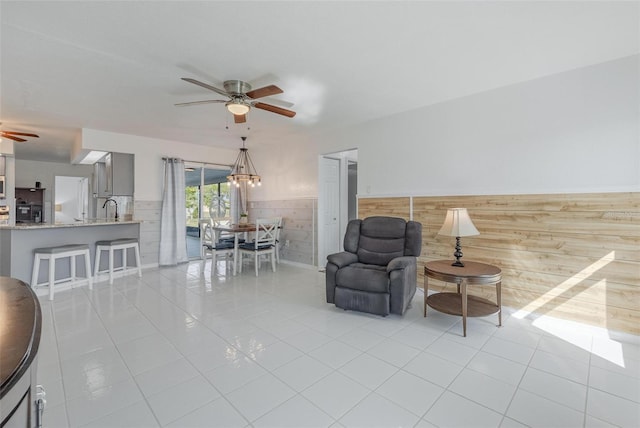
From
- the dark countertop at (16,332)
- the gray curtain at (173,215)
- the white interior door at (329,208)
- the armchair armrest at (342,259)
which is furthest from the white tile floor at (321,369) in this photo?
the gray curtain at (173,215)

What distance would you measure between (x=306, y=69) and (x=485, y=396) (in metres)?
3.00

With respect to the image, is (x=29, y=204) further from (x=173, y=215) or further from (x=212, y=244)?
(x=212, y=244)

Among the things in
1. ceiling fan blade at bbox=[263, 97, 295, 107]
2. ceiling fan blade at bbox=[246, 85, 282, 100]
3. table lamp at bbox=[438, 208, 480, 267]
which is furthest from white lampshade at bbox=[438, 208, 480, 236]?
ceiling fan blade at bbox=[263, 97, 295, 107]

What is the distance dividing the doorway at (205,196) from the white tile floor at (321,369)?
3355 mm

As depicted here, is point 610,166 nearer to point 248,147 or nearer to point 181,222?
point 248,147

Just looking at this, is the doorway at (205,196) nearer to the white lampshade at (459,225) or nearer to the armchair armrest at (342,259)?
the armchair armrest at (342,259)

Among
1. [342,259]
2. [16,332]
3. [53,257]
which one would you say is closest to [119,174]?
[53,257]

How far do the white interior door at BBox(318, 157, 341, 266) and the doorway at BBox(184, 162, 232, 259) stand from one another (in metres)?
2.31

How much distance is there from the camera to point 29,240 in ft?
12.6

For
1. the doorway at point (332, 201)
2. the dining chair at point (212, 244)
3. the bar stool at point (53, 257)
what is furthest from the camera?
the doorway at point (332, 201)

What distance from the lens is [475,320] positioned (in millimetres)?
3023

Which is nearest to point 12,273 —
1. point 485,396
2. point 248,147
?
point 248,147

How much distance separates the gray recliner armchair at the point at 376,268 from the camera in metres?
2.98

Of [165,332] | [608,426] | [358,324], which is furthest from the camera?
A: [358,324]
